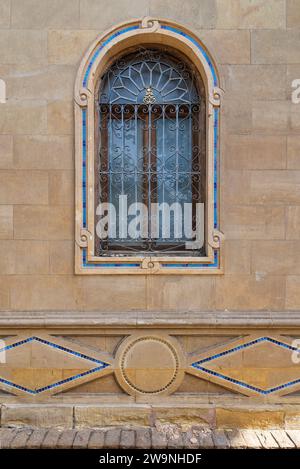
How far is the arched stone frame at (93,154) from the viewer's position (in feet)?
14.5

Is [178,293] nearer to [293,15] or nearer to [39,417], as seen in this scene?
[39,417]

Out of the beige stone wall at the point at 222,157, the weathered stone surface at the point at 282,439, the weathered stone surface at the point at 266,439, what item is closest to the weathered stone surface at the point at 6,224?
the beige stone wall at the point at 222,157

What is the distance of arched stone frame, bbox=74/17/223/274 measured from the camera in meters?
4.41

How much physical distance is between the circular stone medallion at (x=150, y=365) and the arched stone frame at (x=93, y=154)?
77 cm

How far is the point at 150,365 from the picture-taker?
175 inches

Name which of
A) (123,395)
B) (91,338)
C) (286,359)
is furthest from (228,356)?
(91,338)

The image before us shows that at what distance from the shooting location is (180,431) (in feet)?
14.3

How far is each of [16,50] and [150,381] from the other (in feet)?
12.4

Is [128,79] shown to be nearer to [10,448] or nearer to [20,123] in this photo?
[20,123]

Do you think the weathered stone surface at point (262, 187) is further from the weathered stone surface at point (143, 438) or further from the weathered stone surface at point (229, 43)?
the weathered stone surface at point (143, 438)

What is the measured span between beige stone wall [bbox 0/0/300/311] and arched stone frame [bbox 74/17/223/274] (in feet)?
0.29

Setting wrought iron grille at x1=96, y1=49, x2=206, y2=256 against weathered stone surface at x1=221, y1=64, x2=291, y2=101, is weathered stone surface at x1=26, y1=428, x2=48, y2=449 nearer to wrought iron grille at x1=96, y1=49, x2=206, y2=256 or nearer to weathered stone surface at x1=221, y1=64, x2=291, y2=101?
wrought iron grille at x1=96, y1=49, x2=206, y2=256

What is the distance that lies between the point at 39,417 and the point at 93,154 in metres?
2.84
